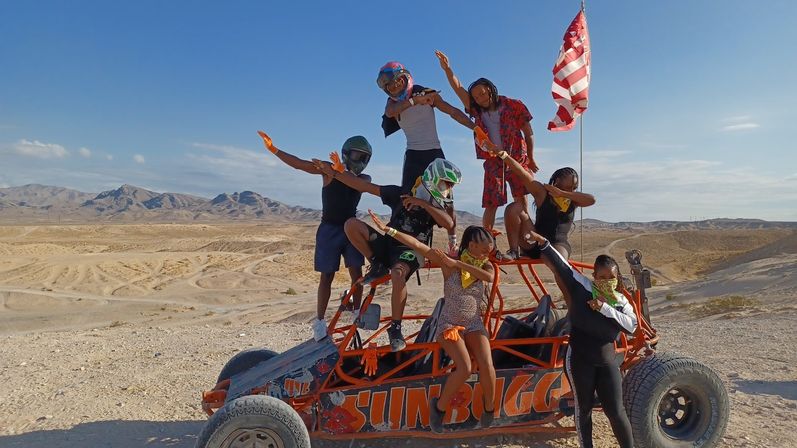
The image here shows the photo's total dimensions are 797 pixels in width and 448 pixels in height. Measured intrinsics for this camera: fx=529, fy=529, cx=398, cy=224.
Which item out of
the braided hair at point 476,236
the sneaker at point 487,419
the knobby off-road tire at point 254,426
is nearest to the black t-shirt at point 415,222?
the braided hair at point 476,236

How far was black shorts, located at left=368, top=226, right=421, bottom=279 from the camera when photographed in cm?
403

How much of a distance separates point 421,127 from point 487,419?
2.68 meters

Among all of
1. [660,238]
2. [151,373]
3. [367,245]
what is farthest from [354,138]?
[660,238]

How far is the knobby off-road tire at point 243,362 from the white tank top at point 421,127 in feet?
7.86

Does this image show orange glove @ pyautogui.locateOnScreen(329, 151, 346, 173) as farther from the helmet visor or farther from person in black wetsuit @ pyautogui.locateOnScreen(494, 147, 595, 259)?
person in black wetsuit @ pyautogui.locateOnScreen(494, 147, 595, 259)

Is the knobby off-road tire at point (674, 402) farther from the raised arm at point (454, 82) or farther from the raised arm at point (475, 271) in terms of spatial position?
the raised arm at point (454, 82)

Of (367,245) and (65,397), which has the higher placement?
(367,245)

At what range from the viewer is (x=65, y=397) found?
19.2 ft

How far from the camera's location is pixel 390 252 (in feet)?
13.8

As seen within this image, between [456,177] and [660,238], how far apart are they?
57.7 meters

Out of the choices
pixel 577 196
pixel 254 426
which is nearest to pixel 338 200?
pixel 577 196

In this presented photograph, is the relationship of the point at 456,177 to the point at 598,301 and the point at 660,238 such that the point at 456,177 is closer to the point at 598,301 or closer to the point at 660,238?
the point at 598,301

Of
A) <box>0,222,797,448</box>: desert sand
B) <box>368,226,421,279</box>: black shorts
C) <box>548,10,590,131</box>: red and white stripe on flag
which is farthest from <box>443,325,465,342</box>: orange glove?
<box>548,10,590,131</box>: red and white stripe on flag

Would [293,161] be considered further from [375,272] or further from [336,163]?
[375,272]
